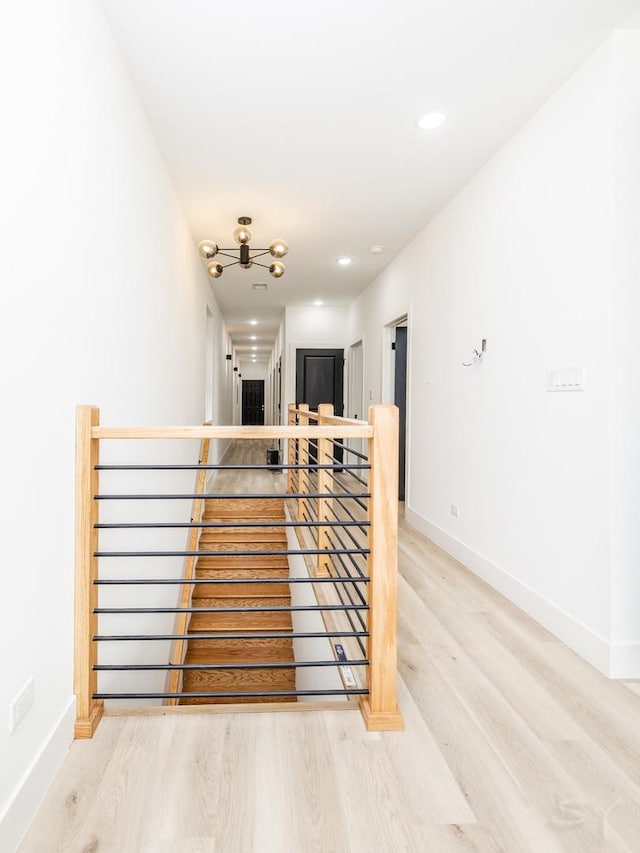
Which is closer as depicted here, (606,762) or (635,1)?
(606,762)

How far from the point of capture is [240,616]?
4652mm

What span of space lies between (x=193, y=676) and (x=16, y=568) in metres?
3.28

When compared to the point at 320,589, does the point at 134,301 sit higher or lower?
higher

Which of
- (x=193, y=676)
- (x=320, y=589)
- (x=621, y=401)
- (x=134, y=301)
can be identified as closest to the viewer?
(x=621, y=401)

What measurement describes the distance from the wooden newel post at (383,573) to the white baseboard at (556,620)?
95 cm

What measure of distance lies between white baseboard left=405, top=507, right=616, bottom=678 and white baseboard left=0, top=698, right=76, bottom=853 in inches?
73.9

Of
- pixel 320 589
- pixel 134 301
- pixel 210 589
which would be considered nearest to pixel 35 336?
pixel 134 301

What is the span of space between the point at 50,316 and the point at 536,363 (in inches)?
84.3

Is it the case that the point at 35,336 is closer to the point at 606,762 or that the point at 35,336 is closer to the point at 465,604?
the point at 606,762

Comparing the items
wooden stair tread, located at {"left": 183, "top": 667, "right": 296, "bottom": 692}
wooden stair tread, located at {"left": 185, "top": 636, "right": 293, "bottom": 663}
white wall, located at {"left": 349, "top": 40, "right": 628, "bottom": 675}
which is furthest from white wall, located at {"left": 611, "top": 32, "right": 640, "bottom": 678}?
wooden stair tread, located at {"left": 185, "top": 636, "right": 293, "bottom": 663}

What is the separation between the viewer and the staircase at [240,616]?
4.17 metres

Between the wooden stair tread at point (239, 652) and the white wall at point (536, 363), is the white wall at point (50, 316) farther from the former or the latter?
the wooden stair tread at point (239, 652)

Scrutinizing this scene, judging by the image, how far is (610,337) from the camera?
2.10 m

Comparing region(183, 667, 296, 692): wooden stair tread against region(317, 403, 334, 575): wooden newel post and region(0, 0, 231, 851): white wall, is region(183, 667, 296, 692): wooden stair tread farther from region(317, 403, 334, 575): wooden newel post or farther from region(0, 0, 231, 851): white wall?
region(0, 0, 231, 851): white wall
